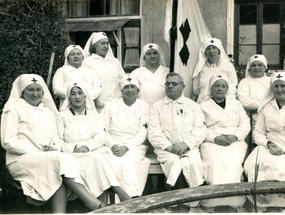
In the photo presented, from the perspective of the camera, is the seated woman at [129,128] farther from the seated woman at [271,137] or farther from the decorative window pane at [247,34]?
the decorative window pane at [247,34]

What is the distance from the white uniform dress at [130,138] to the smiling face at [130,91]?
69 mm

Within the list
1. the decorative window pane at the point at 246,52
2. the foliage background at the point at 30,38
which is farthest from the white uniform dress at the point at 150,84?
the foliage background at the point at 30,38

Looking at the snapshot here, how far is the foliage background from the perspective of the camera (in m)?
6.46

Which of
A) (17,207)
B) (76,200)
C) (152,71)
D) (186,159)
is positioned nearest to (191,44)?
(152,71)

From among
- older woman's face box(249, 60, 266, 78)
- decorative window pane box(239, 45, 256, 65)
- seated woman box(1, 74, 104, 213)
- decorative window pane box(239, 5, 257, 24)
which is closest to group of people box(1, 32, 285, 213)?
seated woman box(1, 74, 104, 213)

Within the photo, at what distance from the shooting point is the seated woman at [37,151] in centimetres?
350

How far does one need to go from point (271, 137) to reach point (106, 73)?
5.08ft

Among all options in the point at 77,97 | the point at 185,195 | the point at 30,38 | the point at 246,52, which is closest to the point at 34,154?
the point at 77,97

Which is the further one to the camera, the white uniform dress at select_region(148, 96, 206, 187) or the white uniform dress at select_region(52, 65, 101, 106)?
the white uniform dress at select_region(52, 65, 101, 106)

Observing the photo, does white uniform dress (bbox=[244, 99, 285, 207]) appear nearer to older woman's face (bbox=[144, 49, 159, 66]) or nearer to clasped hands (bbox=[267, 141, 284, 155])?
clasped hands (bbox=[267, 141, 284, 155])

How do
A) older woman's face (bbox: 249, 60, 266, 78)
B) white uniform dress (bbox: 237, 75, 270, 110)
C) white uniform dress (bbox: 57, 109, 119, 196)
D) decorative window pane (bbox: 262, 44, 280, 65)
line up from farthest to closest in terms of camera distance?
1. decorative window pane (bbox: 262, 44, 280, 65)
2. older woman's face (bbox: 249, 60, 266, 78)
3. white uniform dress (bbox: 237, 75, 270, 110)
4. white uniform dress (bbox: 57, 109, 119, 196)

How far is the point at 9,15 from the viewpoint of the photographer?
253 inches

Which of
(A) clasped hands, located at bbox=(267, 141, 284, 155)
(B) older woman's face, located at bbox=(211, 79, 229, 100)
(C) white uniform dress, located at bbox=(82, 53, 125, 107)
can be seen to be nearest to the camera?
(A) clasped hands, located at bbox=(267, 141, 284, 155)

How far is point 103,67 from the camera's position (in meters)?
4.66
